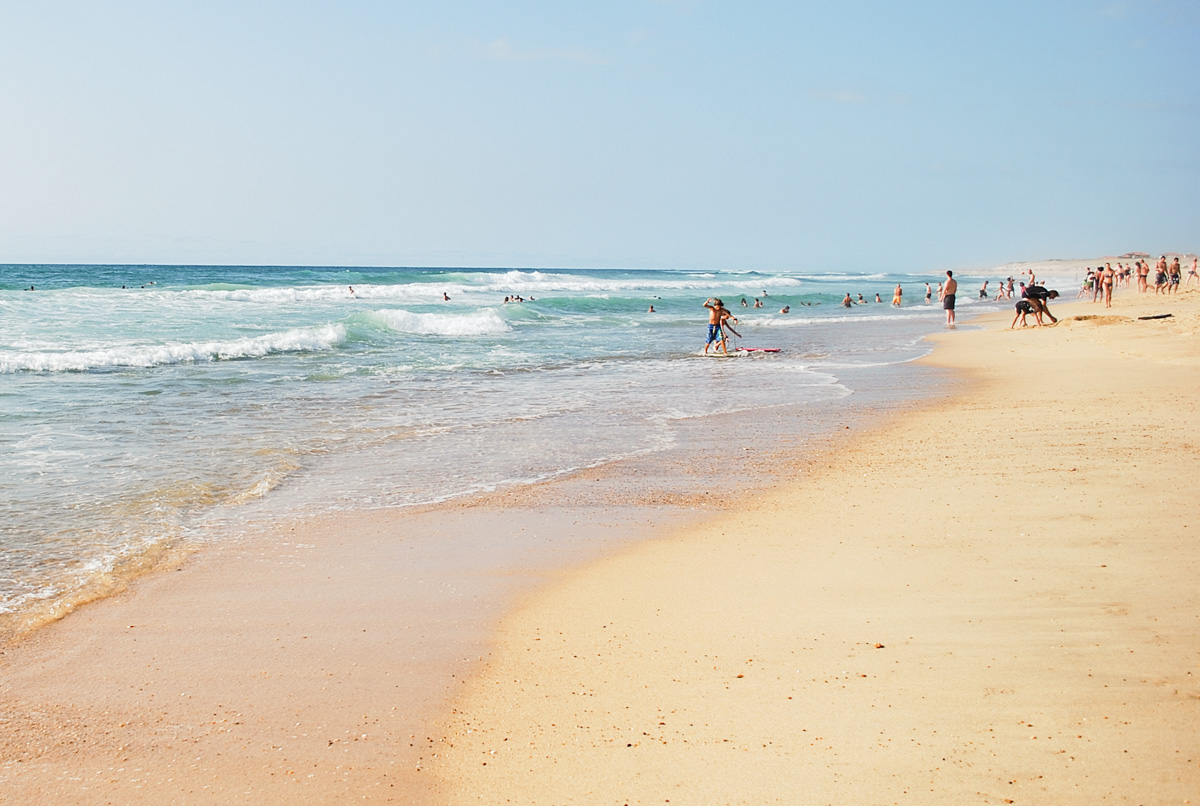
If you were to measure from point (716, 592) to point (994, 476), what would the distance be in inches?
136

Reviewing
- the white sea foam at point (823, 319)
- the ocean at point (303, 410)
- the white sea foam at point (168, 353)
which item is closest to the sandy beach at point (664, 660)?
the ocean at point (303, 410)

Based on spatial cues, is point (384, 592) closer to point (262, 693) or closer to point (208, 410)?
point (262, 693)

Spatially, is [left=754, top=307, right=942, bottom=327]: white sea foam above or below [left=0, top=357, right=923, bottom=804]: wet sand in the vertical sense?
above

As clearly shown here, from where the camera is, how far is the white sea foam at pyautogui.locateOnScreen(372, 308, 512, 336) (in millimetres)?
29234

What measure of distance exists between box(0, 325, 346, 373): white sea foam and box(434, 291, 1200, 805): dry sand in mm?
14976

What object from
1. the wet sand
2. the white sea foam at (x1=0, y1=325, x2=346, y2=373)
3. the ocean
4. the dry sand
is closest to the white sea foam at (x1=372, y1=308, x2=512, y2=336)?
the ocean

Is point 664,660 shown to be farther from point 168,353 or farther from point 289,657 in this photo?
point 168,353

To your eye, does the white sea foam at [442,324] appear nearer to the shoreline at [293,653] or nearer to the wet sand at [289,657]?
the shoreline at [293,653]

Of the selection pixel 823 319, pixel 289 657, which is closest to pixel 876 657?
pixel 289 657

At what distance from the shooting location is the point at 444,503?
22.9 ft

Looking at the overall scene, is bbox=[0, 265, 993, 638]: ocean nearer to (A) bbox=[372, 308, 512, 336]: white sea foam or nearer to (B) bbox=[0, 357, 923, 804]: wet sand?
(A) bbox=[372, 308, 512, 336]: white sea foam

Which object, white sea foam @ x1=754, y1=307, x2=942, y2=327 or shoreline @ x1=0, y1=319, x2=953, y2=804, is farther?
white sea foam @ x1=754, y1=307, x2=942, y2=327

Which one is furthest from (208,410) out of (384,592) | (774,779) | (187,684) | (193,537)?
(774,779)

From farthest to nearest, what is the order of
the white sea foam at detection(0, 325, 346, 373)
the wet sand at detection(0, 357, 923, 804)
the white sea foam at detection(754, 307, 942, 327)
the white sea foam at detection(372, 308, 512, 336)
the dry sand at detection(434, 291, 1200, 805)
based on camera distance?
the white sea foam at detection(754, 307, 942, 327)
the white sea foam at detection(372, 308, 512, 336)
the white sea foam at detection(0, 325, 346, 373)
the wet sand at detection(0, 357, 923, 804)
the dry sand at detection(434, 291, 1200, 805)
